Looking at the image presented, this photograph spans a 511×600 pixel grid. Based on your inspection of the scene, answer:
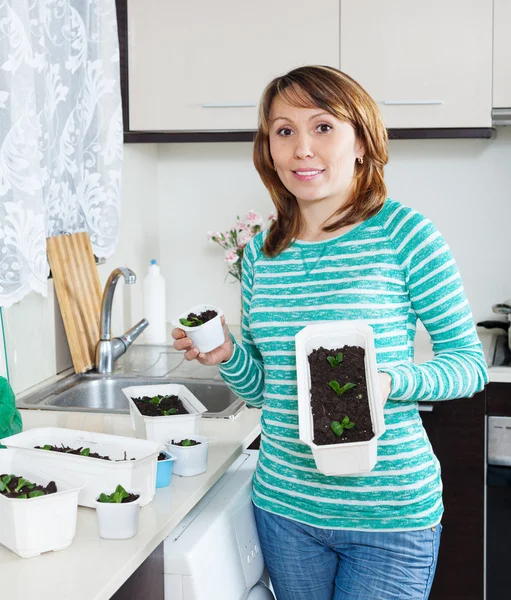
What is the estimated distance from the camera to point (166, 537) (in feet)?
4.47

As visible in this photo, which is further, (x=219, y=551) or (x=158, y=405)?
(x=158, y=405)

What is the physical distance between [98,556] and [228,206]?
1.95m

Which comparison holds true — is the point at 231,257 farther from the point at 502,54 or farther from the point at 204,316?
the point at 204,316

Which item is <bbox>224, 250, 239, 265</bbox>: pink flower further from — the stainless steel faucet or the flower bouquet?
the stainless steel faucet

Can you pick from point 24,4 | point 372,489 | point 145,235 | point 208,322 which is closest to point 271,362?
point 208,322

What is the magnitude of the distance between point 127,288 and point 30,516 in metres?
1.67

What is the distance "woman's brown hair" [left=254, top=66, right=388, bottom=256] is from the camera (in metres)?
1.36

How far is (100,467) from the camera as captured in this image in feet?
4.15

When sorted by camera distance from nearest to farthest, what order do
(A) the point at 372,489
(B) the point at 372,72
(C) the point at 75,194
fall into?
(A) the point at 372,489 → (C) the point at 75,194 → (B) the point at 372,72

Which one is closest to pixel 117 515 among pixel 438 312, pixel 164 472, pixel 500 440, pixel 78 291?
pixel 164 472

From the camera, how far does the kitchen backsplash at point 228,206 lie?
2.78 meters

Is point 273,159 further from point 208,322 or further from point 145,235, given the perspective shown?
point 145,235

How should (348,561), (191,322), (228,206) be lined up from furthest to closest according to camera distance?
(228,206) → (191,322) → (348,561)

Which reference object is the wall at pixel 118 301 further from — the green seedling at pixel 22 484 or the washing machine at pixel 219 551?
the green seedling at pixel 22 484
